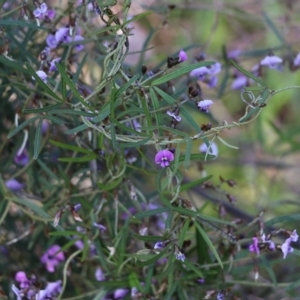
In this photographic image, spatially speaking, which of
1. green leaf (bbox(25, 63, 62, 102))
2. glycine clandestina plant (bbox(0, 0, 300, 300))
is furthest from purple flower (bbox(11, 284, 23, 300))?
green leaf (bbox(25, 63, 62, 102))

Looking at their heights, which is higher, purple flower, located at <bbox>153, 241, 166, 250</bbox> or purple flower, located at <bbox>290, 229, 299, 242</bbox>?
purple flower, located at <bbox>153, 241, 166, 250</bbox>

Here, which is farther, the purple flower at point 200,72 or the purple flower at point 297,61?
the purple flower at point 297,61

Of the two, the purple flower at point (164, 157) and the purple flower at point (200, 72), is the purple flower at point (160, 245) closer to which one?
the purple flower at point (164, 157)

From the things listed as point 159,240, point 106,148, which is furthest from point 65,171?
point 159,240

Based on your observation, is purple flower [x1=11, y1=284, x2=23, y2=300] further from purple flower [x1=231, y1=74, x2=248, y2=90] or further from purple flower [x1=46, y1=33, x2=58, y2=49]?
purple flower [x1=231, y1=74, x2=248, y2=90]

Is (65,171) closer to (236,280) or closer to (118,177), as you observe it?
(118,177)

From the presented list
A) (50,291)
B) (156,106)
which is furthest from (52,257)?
(156,106)

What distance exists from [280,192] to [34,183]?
3.06 ft

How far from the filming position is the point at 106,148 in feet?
2.63

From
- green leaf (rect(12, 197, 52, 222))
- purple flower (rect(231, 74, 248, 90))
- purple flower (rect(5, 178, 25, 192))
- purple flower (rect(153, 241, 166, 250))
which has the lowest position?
purple flower (rect(231, 74, 248, 90))

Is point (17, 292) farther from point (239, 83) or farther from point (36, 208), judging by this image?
point (239, 83)

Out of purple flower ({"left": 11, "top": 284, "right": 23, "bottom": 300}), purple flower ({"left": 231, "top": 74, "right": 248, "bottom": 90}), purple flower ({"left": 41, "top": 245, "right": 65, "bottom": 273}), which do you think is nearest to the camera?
purple flower ({"left": 11, "top": 284, "right": 23, "bottom": 300})

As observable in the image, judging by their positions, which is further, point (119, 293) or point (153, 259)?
point (119, 293)

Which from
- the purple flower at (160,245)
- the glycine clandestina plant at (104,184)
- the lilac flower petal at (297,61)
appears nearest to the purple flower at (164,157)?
the glycine clandestina plant at (104,184)
